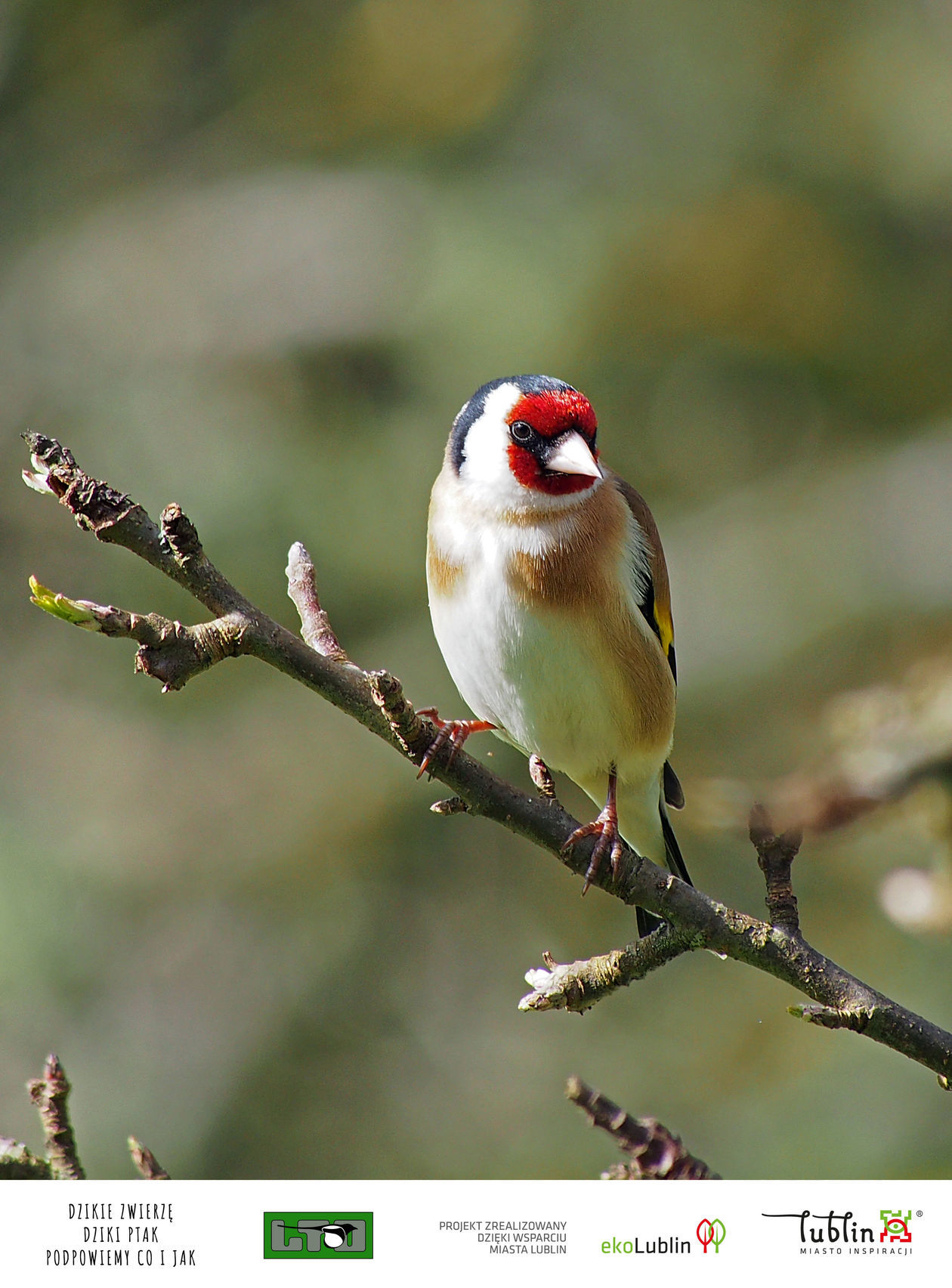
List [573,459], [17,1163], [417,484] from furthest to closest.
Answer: [417,484]
[573,459]
[17,1163]

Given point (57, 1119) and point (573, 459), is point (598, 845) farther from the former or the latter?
point (57, 1119)

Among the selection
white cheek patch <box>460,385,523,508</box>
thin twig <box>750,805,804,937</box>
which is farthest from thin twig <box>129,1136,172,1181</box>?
white cheek patch <box>460,385,523,508</box>

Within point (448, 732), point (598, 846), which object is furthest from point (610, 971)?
point (448, 732)

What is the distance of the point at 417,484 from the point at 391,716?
623 centimetres

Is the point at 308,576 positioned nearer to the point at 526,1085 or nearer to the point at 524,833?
the point at 524,833

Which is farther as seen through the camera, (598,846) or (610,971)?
(598,846)

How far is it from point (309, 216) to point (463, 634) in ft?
23.8

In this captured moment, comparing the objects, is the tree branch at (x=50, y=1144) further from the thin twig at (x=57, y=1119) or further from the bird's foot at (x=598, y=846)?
the bird's foot at (x=598, y=846)

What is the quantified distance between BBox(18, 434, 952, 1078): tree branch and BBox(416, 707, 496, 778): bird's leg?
17mm

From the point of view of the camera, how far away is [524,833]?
2.15 m
